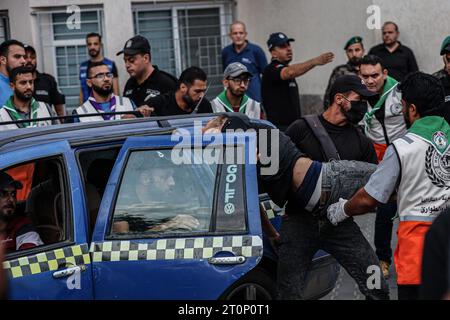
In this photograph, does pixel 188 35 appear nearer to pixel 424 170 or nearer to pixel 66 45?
pixel 66 45

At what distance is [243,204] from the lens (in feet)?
16.9

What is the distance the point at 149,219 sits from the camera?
512 cm

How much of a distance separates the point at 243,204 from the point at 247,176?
0.15 metres

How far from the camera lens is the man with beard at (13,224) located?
5.21 m

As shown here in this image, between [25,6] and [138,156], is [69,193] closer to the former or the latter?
[138,156]

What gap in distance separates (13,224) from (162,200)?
0.88m

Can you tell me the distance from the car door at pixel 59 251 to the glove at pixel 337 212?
1302 millimetres

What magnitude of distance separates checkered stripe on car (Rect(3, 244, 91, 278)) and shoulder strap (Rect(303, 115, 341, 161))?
1.55 meters

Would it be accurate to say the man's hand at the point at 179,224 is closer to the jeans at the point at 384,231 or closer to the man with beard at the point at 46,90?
the jeans at the point at 384,231

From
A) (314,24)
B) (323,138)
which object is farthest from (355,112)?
(314,24)

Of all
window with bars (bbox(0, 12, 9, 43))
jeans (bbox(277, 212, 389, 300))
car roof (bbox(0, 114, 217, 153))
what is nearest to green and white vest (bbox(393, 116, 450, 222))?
jeans (bbox(277, 212, 389, 300))

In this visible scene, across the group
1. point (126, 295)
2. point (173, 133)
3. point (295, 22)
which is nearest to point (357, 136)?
point (173, 133)

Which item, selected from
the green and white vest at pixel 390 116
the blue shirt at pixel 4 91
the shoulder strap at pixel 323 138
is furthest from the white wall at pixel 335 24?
the shoulder strap at pixel 323 138

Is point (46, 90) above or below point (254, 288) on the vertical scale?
above
